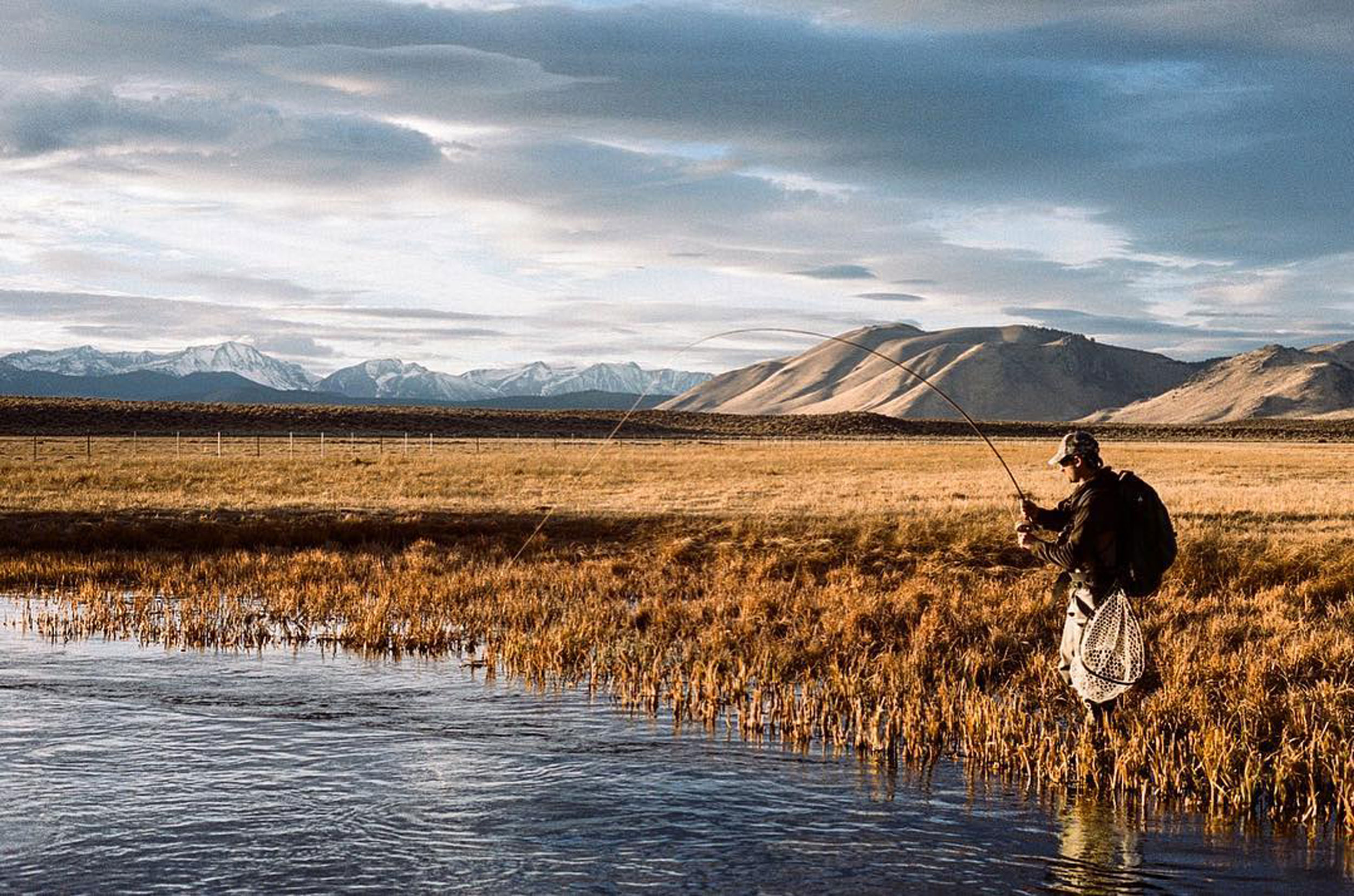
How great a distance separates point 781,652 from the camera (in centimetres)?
1436

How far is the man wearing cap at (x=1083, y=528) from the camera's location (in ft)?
33.0

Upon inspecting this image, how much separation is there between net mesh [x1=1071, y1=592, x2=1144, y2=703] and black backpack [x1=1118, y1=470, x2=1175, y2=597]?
0.29m

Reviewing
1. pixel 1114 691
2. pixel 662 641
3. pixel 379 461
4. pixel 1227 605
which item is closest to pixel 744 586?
pixel 662 641

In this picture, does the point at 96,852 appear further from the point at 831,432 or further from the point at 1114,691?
the point at 831,432

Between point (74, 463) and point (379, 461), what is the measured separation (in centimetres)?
1259

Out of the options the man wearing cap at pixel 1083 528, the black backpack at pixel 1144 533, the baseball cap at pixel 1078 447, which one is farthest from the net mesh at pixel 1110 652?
the baseball cap at pixel 1078 447

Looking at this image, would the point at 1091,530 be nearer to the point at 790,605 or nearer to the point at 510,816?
the point at 510,816

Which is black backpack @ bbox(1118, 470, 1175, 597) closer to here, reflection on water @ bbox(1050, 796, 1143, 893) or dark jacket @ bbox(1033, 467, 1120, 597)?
dark jacket @ bbox(1033, 467, 1120, 597)

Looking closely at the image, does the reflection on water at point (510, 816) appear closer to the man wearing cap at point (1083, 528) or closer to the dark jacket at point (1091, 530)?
the man wearing cap at point (1083, 528)

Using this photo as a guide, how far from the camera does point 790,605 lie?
1783cm

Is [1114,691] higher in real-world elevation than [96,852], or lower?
higher

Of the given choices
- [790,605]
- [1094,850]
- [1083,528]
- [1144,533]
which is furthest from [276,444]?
[1094,850]

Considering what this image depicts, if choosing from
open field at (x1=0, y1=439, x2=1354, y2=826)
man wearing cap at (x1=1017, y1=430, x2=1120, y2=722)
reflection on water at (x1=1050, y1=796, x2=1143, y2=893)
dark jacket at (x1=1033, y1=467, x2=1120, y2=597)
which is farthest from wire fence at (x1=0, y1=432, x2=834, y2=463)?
reflection on water at (x1=1050, y1=796, x2=1143, y2=893)

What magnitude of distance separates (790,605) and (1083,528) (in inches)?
316
